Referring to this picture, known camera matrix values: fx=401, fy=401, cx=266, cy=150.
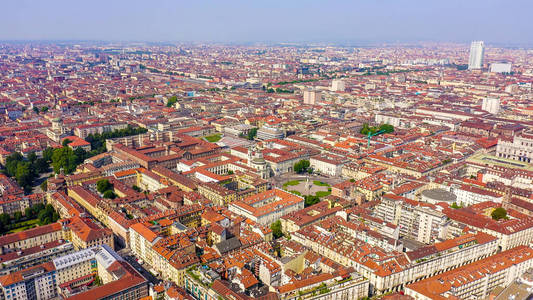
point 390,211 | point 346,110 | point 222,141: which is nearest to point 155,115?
point 222,141

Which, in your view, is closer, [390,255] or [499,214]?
[390,255]

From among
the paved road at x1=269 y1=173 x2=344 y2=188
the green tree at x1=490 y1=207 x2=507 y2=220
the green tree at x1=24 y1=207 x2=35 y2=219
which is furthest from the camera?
the paved road at x1=269 y1=173 x2=344 y2=188

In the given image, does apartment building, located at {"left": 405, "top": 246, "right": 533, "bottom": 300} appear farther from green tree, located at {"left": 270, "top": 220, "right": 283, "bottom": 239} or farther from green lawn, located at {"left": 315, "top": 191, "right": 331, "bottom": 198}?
green lawn, located at {"left": 315, "top": 191, "right": 331, "bottom": 198}

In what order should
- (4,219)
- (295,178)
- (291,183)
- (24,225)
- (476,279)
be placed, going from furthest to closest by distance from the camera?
(295,178)
(291,183)
(24,225)
(4,219)
(476,279)

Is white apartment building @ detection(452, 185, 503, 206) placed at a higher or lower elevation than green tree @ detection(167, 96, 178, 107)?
lower

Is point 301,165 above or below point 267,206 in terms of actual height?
below

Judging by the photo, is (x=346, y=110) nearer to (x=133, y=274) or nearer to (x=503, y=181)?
(x=503, y=181)

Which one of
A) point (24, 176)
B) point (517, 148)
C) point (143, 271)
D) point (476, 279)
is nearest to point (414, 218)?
point (476, 279)

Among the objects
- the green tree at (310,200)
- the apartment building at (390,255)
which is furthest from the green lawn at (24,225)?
the green tree at (310,200)

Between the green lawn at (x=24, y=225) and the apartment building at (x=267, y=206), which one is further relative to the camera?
the green lawn at (x=24, y=225)

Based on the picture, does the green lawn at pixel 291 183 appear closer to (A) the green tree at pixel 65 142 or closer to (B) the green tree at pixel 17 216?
(B) the green tree at pixel 17 216

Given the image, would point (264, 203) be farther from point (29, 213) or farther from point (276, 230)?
point (29, 213)

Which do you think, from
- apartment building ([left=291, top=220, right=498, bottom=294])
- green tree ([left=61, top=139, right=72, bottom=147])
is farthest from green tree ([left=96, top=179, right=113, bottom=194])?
apartment building ([left=291, top=220, right=498, bottom=294])
